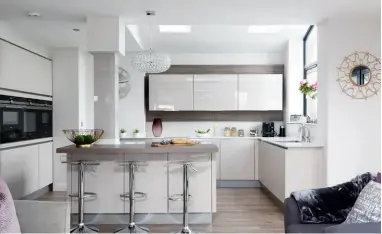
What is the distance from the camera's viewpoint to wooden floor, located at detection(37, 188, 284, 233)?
13.6ft

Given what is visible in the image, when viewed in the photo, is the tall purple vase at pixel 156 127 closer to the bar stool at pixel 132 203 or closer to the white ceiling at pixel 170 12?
the white ceiling at pixel 170 12

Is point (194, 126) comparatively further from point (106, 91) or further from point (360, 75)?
point (360, 75)

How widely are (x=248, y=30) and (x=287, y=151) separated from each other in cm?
233

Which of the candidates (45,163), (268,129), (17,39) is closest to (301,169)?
(268,129)

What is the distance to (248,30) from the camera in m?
6.07

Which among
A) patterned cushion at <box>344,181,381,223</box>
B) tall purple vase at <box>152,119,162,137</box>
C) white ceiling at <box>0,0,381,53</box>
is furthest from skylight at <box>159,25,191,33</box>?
patterned cushion at <box>344,181,381,223</box>

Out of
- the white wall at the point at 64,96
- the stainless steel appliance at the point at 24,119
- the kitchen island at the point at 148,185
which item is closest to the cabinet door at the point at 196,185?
the kitchen island at the point at 148,185

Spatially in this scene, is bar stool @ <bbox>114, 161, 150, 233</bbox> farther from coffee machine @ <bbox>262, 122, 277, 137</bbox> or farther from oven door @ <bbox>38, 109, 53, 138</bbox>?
coffee machine @ <bbox>262, 122, 277, 137</bbox>

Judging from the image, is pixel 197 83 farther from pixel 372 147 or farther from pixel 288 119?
pixel 372 147

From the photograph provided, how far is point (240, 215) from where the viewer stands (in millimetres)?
4707

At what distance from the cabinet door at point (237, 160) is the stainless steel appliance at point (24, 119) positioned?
301cm

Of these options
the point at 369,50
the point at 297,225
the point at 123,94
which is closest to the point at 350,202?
the point at 297,225

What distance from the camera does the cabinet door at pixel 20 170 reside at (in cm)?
482

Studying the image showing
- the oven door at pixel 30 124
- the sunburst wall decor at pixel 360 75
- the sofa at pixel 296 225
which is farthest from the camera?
the oven door at pixel 30 124
